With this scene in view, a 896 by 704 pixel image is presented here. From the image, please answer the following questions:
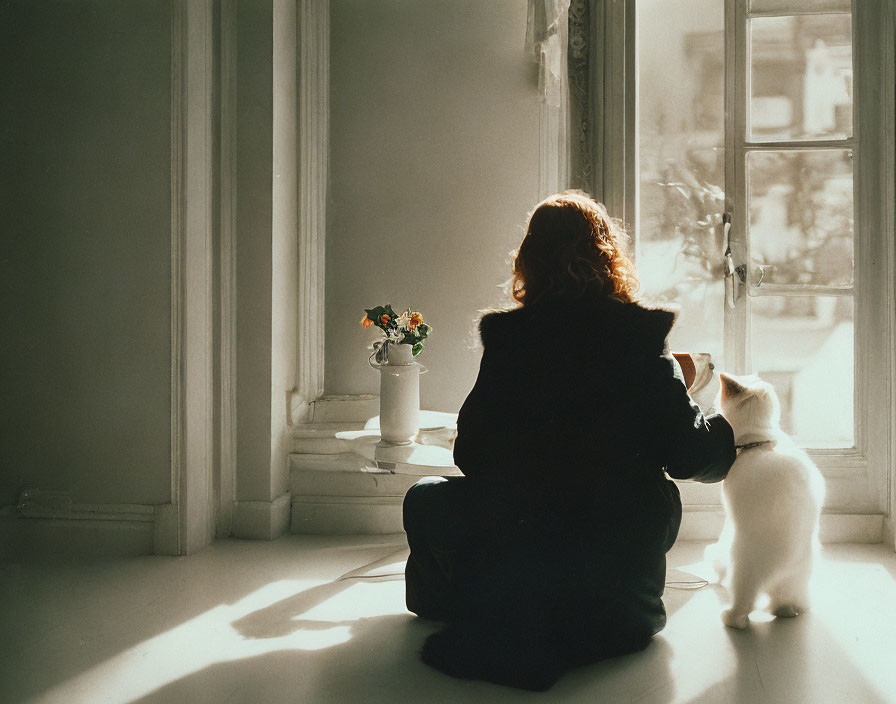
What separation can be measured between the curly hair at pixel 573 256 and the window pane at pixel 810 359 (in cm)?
146

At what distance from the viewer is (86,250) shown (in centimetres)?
286

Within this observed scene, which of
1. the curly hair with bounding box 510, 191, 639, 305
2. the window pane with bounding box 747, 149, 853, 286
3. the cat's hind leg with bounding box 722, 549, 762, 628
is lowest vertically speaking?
the cat's hind leg with bounding box 722, 549, 762, 628

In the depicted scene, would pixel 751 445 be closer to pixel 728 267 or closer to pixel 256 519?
pixel 728 267

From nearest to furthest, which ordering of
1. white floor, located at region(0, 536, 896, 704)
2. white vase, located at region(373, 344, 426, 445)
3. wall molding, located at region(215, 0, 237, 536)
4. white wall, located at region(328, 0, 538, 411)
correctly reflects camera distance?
white floor, located at region(0, 536, 896, 704), white vase, located at region(373, 344, 426, 445), wall molding, located at region(215, 0, 237, 536), white wall, located at region(328, 0, 538, 411)

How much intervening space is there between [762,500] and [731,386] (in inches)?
12.0

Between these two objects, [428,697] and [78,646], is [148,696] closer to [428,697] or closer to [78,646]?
[78,646]

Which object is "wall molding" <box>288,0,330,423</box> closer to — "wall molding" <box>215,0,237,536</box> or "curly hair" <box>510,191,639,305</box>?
"wall molding" <box>215,0,237,536</box>

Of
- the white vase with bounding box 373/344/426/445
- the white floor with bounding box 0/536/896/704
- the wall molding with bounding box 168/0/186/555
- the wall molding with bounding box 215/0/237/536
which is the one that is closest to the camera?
the white floor with bounding box 0/536/896/704

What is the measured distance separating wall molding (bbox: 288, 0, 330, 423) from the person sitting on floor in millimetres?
1516

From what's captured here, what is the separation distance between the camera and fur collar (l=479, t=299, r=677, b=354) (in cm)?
185

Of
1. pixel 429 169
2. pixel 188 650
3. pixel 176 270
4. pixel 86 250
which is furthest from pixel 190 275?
pixel 188 650

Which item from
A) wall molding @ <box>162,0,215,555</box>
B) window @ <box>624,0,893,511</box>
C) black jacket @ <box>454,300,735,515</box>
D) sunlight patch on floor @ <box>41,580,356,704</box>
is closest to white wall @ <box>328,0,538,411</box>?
window @ <box>624,0,893,511</box>

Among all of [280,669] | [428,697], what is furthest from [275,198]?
[428,697]

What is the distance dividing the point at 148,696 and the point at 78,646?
0.42m
